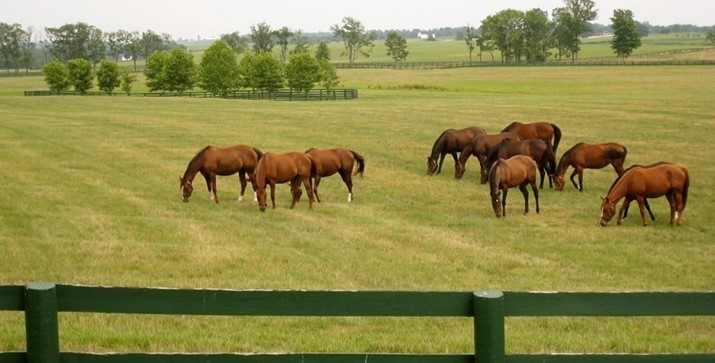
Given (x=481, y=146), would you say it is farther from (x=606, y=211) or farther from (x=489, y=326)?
(x=489, y=326)

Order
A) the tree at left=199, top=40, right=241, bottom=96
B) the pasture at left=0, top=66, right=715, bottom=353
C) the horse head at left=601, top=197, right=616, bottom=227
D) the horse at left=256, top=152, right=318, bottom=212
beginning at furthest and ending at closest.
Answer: the tree at left=199, top=40, right=241, bottom=96
the horse at left=256, top=152, right=318, bottom=212
the horse head at left=601, top=197, right=616, bottom=227
the pasture at left=0, top=66, right=715, bottom=353

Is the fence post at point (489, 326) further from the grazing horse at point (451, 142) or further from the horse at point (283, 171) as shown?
the grazing horse at point (451, 142)

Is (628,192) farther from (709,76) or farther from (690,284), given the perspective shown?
(709,76)

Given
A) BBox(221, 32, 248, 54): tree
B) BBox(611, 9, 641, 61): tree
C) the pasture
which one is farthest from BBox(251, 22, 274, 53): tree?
the pasture

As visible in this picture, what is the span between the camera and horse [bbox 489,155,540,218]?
20.5 m

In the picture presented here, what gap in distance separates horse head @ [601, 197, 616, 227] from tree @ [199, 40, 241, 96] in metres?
72.6

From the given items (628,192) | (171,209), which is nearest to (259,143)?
(171,209)

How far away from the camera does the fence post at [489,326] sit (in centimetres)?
551

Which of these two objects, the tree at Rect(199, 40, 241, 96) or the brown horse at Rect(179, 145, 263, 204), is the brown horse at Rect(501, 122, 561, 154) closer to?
the brown horse at Rect(179, 145, 263, 204)

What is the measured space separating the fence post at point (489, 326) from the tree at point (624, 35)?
138679mm

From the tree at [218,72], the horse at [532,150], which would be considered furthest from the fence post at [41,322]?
the tree at [218,72]

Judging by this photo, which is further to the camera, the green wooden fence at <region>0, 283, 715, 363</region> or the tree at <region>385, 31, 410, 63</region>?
the tree at <region>385, 31, 410, 63</region>

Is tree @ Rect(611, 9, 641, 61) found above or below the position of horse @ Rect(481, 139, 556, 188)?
above

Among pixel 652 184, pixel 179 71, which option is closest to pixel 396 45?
pixel 179 71
